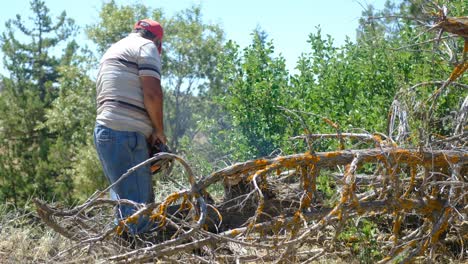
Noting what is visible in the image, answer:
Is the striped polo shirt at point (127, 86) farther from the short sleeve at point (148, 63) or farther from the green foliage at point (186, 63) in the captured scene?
the green foliage at point (186, 63)

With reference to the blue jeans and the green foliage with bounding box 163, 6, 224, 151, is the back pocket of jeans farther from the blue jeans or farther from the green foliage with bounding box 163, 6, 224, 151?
Answer: the green foliage with bounding box 163, 6, 224, 151

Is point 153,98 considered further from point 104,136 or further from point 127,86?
point 104,136

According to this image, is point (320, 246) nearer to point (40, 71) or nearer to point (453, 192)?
point (453, 192)

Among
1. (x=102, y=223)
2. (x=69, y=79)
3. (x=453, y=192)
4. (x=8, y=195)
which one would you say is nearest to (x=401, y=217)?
(x=453, y=192)

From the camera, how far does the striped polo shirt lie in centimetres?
502

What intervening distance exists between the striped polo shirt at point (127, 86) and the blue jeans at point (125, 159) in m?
0.05

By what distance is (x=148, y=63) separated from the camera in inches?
198

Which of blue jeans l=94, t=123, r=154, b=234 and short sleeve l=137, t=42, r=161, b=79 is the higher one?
short sleeve l=137, t=42, r=161, b=79

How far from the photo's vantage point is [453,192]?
442 centimetres

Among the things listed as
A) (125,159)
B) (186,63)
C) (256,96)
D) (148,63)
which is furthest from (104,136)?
(186,63)

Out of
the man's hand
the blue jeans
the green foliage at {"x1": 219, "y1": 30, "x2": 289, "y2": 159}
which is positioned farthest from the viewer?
the green foliage at {"x1": 219, "y1": 30, "x2": 289, "y2": 159}

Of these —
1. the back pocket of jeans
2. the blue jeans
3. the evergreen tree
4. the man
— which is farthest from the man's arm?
the evergreen tree

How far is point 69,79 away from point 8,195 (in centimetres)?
997

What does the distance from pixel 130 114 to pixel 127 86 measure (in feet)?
0.62
